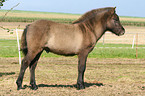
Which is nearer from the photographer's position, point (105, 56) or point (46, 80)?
point (46, 80)

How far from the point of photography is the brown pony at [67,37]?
7.15m

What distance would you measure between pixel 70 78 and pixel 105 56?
8.78 metres

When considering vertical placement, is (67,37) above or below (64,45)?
above

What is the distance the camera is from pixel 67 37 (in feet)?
24.1

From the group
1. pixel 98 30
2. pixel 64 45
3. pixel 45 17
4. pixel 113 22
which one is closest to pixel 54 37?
pixel 64 45

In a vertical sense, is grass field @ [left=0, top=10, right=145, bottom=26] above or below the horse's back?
below

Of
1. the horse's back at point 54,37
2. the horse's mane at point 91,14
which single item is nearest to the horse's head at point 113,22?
the horse's mane at point 91,14

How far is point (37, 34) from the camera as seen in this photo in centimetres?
717

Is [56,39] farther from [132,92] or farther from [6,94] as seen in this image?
[132,92]

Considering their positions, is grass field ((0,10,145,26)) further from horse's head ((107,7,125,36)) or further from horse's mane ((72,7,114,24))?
horse's head ((107,7,125,36))

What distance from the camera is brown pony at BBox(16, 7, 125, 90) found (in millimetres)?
7148

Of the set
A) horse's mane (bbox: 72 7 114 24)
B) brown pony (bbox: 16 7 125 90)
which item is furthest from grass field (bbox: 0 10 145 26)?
brown pony (bbox: 16 7 125 90)

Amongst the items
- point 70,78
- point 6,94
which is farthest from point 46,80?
point 6,94

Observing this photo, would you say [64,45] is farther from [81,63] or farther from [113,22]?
[113,22]
